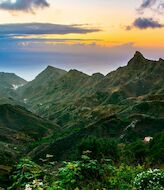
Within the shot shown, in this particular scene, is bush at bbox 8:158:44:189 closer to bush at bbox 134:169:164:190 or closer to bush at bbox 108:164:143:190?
bush at bbox 108:164:143:190

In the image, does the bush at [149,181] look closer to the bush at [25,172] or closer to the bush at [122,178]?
the bush at [122,178]

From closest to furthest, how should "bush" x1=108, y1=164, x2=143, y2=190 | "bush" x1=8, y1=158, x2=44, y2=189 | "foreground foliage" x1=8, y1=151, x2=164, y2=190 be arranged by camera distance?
1. "bush" x1=8, y1=158, x2=44, y2=189
2. "foreground foliage" x1=8, y1=151, x2=164, y2=190
3. "bush" x1=108, y1=164, x2=143, y2=190

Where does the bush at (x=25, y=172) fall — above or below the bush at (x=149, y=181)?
below

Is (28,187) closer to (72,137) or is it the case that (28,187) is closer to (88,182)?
(88,182)

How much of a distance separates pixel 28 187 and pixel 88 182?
21.7ft

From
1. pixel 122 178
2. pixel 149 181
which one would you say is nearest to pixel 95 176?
pixel 122 178

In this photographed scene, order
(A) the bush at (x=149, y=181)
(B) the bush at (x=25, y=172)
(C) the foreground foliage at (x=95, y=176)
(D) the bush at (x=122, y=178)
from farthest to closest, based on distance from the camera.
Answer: (D) the bush at (x=122, y=178), (A) the bush at (x=149, y=181), (C) the foreground foliage at (x=95, y=176), (B) the bush at (x=25, y=172)

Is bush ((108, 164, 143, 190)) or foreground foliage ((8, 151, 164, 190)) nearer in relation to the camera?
foreground foliage ((8, 151, 164, 190))

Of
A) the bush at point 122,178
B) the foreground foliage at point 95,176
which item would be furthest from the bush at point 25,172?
the bush at point 122,178

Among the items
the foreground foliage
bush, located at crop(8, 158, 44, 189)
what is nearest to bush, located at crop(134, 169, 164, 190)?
the foreground foliage

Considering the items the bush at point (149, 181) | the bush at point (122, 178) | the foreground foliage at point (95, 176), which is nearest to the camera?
→ the foreground foliage at point (95, 176)

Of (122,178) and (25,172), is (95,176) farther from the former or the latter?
(25,172)

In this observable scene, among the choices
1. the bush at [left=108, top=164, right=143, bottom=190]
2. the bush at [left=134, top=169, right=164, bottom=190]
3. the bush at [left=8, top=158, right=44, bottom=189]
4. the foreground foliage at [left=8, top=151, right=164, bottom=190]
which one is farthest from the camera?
the bush at [left=108, top=164, right=143, bottom=190]

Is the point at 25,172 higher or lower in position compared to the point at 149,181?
lower
